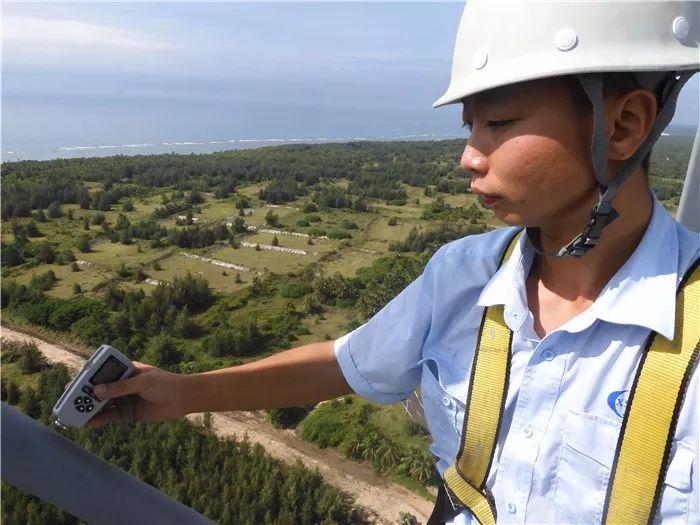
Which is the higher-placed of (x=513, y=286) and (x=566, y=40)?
(x=566, y=40)

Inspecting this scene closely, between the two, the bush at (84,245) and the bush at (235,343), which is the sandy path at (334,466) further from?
the bush at (84,245)

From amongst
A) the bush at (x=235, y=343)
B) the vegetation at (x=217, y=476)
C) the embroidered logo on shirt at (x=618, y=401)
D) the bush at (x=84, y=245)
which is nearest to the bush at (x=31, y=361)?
the vegetation at (x=217, y=476)

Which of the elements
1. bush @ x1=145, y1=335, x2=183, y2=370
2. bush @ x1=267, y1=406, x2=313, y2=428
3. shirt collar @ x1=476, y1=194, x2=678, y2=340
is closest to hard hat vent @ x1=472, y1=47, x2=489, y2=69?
shirt collar @ x1=476, y1=194, x2=678, y2=340

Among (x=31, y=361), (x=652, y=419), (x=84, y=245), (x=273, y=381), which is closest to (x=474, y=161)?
(x=652, y=419)

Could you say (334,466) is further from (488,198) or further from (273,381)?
(488,198)

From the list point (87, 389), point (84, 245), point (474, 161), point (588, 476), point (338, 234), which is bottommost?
point (338, 234)

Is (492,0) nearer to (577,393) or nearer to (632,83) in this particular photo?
(632,83)

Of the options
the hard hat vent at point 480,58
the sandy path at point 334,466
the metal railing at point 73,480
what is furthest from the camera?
the sandy path at point 334,466
